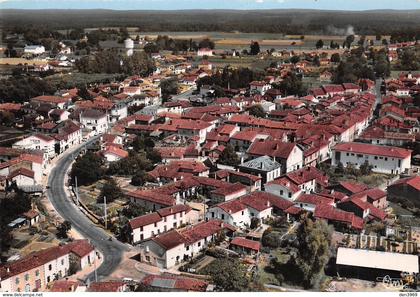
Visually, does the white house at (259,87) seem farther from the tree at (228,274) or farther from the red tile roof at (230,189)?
the tree at (228,274)

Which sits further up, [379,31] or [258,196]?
[379,31]

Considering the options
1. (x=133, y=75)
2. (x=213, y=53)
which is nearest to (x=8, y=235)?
(x=133, y=75)

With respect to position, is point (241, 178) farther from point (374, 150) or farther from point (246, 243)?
point (374, 150)

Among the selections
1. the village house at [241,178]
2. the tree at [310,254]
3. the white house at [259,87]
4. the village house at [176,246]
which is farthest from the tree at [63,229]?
the white house at [259,87]

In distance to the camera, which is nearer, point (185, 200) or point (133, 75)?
point (185, 200)

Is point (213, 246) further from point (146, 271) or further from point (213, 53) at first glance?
point (213, 53)

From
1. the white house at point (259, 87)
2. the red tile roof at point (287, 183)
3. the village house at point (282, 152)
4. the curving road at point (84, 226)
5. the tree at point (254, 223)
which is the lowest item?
the curving road at point (84, 226)

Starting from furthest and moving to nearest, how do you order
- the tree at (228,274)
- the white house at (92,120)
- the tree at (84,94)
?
the tree at (84,94), the white house at (92,120), the tree at (228,274)

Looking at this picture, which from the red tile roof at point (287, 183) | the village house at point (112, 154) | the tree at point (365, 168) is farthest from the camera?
the village house at point (112, 154)
